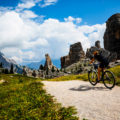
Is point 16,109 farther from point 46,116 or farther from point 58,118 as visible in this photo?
point 58,118


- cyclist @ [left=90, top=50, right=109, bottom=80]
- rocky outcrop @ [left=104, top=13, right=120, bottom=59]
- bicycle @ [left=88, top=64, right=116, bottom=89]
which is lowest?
bicycle @ [left=88, top=64, right=116, bottom=89]

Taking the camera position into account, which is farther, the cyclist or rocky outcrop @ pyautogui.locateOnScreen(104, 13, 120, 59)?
rocky outcrop @ pyautogui.locateOnScreen(104, 13, 120, 59)

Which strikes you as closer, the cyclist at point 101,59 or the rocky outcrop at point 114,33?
the cyclist at point 101,59

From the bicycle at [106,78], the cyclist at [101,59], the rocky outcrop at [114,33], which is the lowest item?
the bicycle at [106,78]

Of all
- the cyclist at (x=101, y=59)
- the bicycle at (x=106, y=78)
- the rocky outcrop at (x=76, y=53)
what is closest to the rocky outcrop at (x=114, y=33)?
the bicycle at (x=106, y=78)

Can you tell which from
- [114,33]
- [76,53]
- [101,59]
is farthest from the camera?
[76,53]

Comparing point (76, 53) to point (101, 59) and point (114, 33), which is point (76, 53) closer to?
point (114, 33)

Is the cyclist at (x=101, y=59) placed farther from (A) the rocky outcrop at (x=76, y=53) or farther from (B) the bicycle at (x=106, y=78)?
(A) the rocky outcrop at (x=76, y=53)

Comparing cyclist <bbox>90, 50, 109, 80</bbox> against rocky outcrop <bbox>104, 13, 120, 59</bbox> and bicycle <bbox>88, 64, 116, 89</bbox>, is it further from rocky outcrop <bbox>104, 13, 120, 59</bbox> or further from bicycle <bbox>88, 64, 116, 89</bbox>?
rocky outcrop <bbox>104, 13, 120, 59</bbox>

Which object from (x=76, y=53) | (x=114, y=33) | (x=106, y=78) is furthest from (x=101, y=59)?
(x=76, y=53)

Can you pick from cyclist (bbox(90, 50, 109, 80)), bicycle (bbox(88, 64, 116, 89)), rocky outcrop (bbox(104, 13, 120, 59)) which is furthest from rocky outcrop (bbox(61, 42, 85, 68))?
cyclist (bbox(90, 50, 109, 80))

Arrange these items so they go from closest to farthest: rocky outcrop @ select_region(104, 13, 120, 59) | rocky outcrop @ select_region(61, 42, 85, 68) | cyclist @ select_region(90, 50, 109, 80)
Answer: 1. cyclist @ select_region(90, 50, 109, 80)
2. rocky outcrop @ select_region(104, 13, 120, 59)
3. rocky outcrop @ select_region(61, 42, 85, 68)

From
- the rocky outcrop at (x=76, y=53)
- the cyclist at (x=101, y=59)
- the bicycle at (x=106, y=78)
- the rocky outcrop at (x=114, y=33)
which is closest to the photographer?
the bicycle at (x=106, y=78)

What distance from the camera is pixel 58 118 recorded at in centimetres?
447
